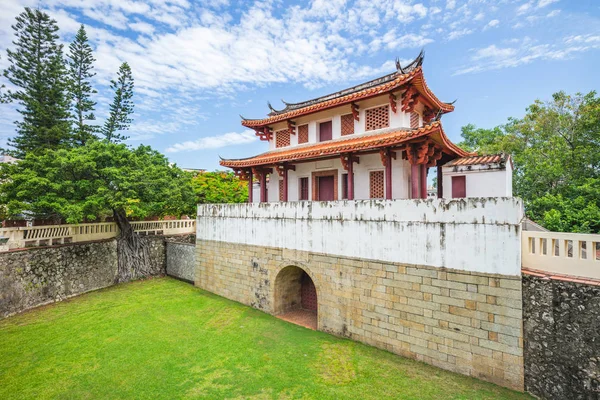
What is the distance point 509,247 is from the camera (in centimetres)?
525

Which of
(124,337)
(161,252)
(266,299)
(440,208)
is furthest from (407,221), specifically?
(161,252)

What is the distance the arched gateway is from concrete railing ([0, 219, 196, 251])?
342 inches

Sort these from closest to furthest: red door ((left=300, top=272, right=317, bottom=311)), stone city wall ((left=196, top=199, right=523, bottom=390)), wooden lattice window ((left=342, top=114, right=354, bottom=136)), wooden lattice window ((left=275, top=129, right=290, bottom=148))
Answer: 1. stone city wall ((left=196, top=199, right=523, bottom=390))
2. red door ((left=300, top=272, right=317, bottom=311))
3. wooden lattice window ((left=342, top=114, right=354, bottom=136))
4. wooden lattice window ((left=275, top=129, right=290, bottom=148))

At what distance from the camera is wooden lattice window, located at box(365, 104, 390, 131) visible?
9.12m

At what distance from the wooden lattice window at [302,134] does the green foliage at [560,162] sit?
382 inches

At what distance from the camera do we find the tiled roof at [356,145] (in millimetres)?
6988

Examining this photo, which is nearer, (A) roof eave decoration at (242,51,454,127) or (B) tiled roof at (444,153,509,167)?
(A) roof eave decoration at (242,51,454,127)

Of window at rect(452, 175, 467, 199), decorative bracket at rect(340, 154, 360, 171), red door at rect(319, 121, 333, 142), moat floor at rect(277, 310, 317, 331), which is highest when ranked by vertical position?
red door at rect(319, 121, 333, 142)

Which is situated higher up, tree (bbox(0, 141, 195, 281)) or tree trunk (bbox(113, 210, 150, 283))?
tree (bbox(0, 141, 195, 281))

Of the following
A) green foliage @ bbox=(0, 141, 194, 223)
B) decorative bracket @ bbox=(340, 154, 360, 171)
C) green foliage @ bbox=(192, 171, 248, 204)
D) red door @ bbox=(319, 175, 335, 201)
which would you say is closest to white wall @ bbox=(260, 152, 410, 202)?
red door @ bbox=(319, 175, 335, 201)

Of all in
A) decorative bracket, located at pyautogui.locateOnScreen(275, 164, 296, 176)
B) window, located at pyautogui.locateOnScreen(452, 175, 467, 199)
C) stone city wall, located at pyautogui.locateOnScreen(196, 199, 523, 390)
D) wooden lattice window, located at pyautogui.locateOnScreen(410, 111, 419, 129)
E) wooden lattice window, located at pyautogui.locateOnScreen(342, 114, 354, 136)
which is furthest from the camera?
decorative bracket, located at pyautogui.locateOnScreen(275, 164, 296, 176)

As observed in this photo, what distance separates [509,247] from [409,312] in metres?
2.50

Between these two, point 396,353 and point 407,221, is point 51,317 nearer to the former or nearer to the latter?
point 396,353

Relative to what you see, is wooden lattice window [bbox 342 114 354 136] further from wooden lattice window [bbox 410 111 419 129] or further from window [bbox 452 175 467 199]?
window [bbox 452 175 467 199]
